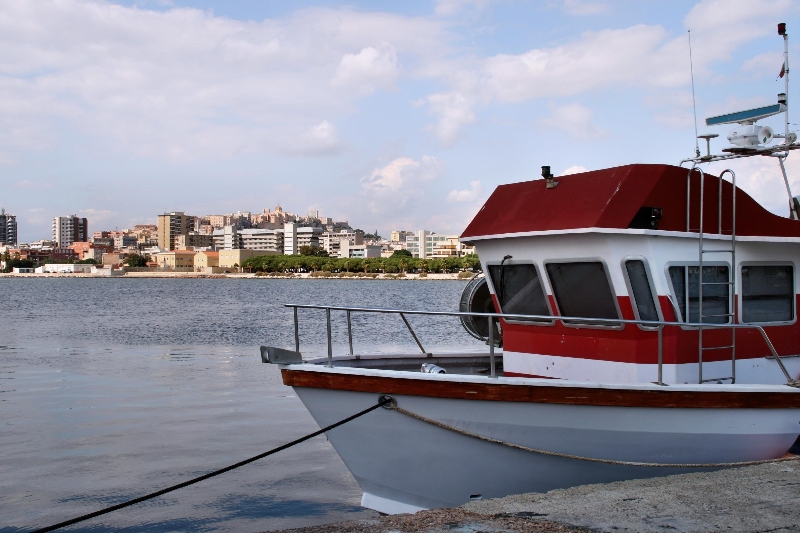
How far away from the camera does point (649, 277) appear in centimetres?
763

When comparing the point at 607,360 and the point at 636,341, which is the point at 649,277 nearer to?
the point at 636,341

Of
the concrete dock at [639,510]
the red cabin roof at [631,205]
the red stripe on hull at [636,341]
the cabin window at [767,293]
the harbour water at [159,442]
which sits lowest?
the harbour water at [159,442]

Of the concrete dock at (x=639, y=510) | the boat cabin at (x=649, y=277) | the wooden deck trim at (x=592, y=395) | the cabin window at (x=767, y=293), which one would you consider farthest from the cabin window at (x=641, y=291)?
the concrete dock at (x=639, y=510)

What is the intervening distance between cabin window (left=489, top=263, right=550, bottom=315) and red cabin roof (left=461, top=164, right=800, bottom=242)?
43cm

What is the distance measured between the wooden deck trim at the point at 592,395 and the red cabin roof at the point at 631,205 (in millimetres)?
1590

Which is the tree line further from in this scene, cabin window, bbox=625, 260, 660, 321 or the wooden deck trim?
the wooden deck trim

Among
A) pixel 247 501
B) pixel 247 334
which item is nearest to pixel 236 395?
pixel 247 501

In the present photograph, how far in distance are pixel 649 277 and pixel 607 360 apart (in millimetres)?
916

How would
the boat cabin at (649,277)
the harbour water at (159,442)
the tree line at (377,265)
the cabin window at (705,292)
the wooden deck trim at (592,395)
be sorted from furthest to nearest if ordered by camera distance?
the tree line at (377,265), the harbour water at (159,442), the cabin window at (705,292), the boat cabin at (649,277), the wooden deck trim at (592,395)

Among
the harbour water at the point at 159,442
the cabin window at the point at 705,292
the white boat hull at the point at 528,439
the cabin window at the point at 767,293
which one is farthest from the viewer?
the harbour water at the point at 159,442

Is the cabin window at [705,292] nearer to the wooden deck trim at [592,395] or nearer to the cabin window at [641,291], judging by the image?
the cabin window at [641,291]

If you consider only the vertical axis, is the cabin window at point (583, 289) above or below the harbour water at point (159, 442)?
above

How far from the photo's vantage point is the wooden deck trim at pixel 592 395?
275 inches

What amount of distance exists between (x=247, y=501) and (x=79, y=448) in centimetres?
391
